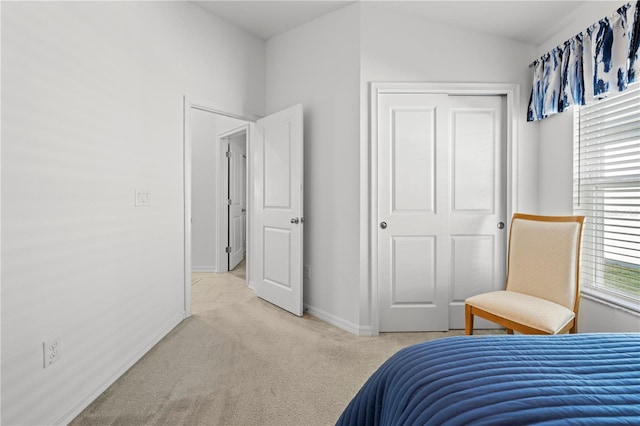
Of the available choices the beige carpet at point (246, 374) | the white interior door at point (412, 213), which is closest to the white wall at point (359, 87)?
the white interior door at point (412, 213)

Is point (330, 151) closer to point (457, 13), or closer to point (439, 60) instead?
point (439, 60)

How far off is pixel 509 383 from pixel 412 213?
1938 millimetres

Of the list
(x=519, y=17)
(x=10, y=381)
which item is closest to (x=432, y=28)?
(x=519, y=17)

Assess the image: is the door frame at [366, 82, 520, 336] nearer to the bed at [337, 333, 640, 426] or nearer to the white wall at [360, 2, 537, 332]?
the white wall at [360, 2, 537, 332]

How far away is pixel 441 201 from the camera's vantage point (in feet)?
8.63

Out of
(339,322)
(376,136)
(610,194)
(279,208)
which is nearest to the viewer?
(610,194)

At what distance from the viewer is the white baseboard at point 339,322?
258cm

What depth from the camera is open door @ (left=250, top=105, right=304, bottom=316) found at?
294 cm

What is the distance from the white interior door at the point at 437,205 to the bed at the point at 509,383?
1587mm

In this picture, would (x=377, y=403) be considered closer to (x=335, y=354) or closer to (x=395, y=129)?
(x=335, y=354)

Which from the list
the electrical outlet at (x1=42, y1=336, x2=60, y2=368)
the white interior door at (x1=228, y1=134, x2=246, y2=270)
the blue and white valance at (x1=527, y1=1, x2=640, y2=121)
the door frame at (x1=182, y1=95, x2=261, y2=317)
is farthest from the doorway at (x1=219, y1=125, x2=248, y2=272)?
the blue and white valance at (x1=527, y1=1, x2=640, y2=121)

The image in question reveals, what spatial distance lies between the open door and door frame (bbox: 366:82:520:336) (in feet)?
2.18

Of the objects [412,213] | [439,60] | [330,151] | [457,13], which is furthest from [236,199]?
[457,13]

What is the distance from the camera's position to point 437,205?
2.63 metres
